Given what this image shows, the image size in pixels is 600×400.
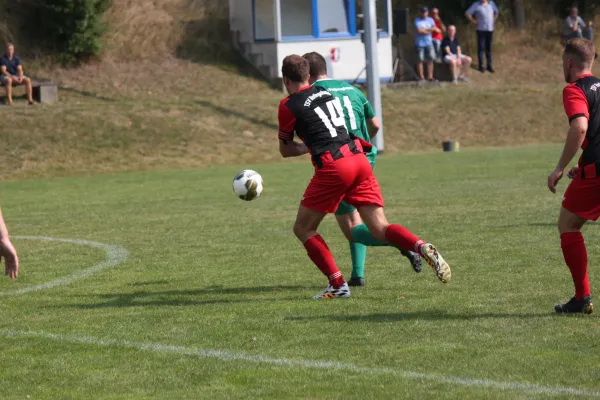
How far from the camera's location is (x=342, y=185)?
8117mm

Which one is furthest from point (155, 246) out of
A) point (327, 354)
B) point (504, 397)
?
point (504, 397)

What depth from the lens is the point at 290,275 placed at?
965cm

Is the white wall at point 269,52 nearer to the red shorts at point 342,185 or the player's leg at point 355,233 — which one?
the player's leg at point 355,233

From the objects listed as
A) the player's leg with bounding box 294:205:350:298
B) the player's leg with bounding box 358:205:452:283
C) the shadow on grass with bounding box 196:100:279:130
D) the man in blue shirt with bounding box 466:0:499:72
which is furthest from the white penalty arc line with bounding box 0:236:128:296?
the man in blue shirt with bounding box 466:0:499:72

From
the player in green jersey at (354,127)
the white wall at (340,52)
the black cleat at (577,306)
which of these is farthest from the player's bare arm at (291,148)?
the white wall at (340,52)

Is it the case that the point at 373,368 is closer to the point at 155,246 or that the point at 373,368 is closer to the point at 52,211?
the point at 155,246

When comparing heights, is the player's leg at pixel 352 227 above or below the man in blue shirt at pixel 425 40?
below

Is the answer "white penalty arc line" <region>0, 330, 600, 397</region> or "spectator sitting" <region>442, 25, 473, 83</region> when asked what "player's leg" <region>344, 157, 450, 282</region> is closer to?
"white penalty arc line" <region>0, 330, 600, 397</region>

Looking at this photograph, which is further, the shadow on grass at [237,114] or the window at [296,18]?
the window at [296,18]

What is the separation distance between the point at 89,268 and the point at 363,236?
307 centimetres

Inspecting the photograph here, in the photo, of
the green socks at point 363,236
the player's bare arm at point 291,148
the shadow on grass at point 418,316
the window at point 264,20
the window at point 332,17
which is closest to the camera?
the shadow on grass at point 418,316

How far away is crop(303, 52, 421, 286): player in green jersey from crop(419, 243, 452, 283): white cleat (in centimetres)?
60

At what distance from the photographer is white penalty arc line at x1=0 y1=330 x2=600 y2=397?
18.0 ft

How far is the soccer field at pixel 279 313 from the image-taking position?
5855 millimetres
